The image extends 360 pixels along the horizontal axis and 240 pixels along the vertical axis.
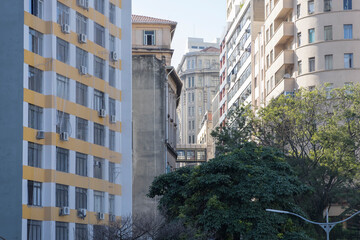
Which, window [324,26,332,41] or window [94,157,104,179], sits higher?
window [324,26,332,41]

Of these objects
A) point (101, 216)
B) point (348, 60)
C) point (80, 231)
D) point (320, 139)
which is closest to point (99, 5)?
point (101, 216)

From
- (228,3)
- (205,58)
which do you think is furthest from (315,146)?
(205,58)

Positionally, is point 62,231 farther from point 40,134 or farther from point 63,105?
point 63,105

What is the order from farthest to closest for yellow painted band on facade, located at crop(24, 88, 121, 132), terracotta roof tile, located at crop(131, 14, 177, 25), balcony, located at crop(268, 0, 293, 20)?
terracotta roof tile, located at crop(131, 14, 177, 25)
balcony, located at crop(268, 0, 293, 20)
yellow painted band on facade, located at crop(24, 88, 121, 132)

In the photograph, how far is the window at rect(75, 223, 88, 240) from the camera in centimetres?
4297

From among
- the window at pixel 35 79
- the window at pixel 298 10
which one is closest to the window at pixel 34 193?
the window at pixel 35 79

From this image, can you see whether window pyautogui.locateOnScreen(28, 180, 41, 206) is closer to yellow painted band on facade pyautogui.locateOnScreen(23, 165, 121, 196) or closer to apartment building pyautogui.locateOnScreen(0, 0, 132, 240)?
apartment building pyautogui.locateOnScreen(0, 0, 132, 240)

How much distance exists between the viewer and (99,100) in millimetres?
48469

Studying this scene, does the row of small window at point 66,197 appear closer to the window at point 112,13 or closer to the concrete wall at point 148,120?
the window at point 112,13

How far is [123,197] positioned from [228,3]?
207ft

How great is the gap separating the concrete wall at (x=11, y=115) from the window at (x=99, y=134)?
7.16 meters

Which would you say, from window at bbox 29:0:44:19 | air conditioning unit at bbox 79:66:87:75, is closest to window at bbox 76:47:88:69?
air conditioning unit at bbox 79:66:87:75

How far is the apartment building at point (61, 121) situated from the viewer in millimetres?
41125

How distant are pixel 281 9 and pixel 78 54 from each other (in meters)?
30.0
